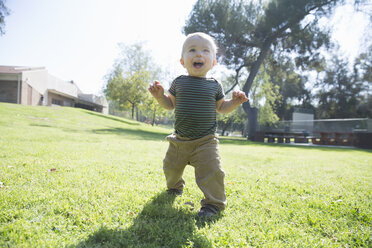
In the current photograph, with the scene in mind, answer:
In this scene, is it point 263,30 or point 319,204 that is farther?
Result: point 263,30

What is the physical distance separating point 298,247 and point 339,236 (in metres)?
0.46

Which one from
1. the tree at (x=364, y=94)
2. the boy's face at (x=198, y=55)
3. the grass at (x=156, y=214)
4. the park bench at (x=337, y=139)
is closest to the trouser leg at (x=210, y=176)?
the grass at (x=156, y=214)

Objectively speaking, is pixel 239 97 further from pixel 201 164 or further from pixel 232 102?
pixel 201 164

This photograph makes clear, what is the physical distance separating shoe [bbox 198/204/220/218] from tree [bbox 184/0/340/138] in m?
17.7

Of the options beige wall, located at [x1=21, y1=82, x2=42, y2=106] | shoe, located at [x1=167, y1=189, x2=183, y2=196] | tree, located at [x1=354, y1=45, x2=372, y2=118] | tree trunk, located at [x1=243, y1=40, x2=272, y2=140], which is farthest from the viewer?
tree, located at [x1=354, y1=45, x2=372, y2=118]

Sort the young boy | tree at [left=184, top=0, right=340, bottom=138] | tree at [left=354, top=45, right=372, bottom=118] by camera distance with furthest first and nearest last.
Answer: tree at [left=354, top=45, right=372, bottom=118] → tree at [left=184, top=0, right=340, bottom=138] → the young boy

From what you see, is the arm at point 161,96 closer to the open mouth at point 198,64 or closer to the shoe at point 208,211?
the open mouth at point 198,64

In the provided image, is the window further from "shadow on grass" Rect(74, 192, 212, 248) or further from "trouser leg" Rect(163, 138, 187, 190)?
"shadow on grass" Rect(74, 192, 212, 248)

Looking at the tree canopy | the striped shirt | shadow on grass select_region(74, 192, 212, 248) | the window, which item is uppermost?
the tree canopy

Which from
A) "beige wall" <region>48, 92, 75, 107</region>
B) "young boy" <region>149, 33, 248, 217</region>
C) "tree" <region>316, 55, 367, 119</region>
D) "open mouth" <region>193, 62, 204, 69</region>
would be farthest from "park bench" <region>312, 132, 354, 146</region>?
"beige wall" <region>48, 92, 75, 107</region>

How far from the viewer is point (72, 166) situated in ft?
11.6

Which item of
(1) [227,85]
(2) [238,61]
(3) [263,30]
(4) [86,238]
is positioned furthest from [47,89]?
(4) [86,238]

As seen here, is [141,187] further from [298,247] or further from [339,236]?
[339,236]

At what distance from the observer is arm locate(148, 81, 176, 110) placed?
94.8 inches
